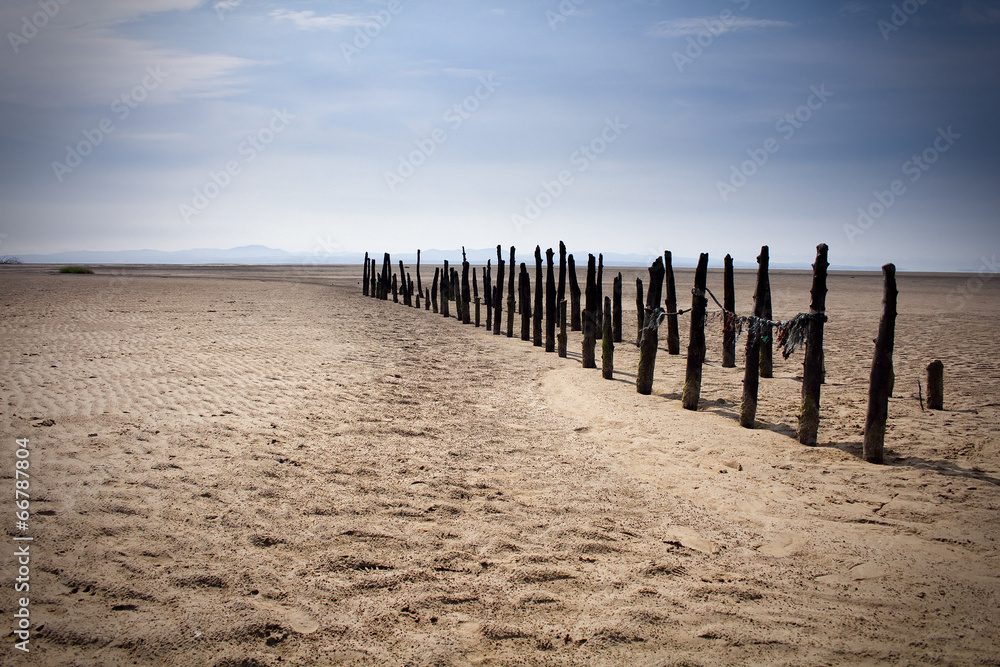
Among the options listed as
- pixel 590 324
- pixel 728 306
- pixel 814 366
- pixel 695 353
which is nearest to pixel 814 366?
pixel 814 366

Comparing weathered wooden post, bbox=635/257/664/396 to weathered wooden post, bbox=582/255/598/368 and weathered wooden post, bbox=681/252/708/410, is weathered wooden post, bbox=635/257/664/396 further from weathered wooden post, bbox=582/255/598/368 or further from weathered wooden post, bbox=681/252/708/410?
weathered wooden post, bbox=582/255/598/368

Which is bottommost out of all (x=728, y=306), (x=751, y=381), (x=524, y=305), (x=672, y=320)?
(x=751, y=381)

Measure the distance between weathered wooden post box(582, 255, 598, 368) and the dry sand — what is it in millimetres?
1939

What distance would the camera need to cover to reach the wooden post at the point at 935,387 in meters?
7.66

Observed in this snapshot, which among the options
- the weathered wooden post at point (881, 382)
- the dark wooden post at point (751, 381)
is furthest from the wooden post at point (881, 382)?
the dark wooden post at point (751, 381)

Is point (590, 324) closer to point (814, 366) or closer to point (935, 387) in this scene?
point (814, 366)

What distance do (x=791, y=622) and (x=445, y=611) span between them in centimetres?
215

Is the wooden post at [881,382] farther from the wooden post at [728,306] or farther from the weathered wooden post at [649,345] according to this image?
the weathered wooden post at [649,345]

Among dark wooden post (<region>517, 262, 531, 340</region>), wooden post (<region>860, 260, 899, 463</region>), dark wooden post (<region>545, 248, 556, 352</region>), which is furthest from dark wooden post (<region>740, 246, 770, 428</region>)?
dark wooden post (<region>517, 262, 531, 340</region>)

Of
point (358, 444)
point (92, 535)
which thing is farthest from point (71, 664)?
point (358, 444)

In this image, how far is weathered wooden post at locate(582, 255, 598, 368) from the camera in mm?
11406

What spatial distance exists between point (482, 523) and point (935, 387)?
715 cm

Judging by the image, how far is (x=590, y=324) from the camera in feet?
39.9

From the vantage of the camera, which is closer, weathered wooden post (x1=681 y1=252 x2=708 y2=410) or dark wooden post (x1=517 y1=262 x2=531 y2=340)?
weathered wooden post (x1=681 y1=252 x2=708 y2=410)
